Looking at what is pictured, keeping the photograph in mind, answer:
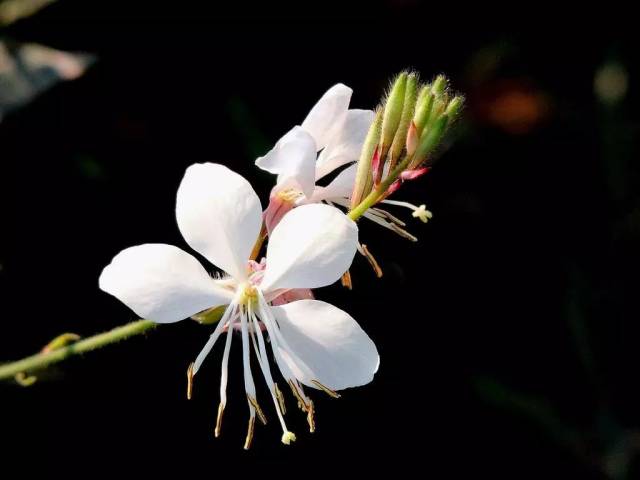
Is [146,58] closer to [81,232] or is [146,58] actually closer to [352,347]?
[81,232]

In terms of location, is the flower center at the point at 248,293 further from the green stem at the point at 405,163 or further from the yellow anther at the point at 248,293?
the green stem at the point at 405,163

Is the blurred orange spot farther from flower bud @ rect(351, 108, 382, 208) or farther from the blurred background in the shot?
flower bud @ rect(351, 108, 382, 208)

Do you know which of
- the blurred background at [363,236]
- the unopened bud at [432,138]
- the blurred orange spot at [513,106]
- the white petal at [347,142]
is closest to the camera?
the unopened bud at [432,138]

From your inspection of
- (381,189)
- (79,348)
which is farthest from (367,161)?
(79,348)

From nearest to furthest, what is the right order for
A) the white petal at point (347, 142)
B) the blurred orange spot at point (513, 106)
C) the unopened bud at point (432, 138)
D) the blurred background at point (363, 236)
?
the unopened bud at point (432, 138), the white petal at point (347, 142), the blurred background at point (363, 236), the blurred orange spot at point (513, 106)

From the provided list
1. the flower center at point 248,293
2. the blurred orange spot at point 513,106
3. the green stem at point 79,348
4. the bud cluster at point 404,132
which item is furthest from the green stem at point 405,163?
the blurred orange spot at point 513,106

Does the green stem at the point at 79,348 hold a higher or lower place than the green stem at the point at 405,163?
lower

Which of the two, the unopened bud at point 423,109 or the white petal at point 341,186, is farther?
the white petal at point 341,186

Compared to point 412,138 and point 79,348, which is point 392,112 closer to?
point 412,138
